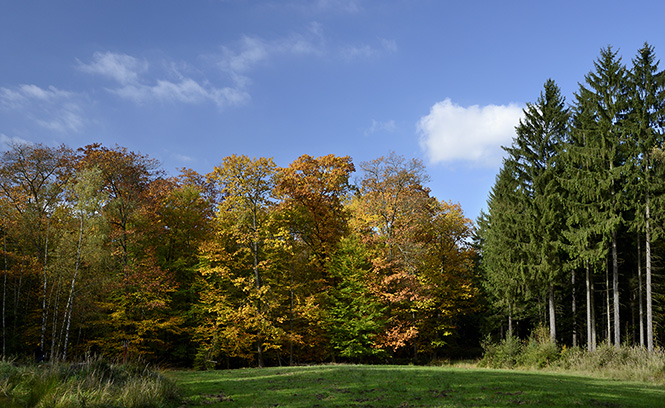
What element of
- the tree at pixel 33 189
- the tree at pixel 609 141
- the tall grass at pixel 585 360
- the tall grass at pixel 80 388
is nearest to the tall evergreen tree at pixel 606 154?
the tree at pixel 609 141

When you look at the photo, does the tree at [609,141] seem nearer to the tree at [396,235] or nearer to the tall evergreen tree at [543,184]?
the tall evergreen tree at [543,184]

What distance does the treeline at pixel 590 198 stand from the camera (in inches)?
993

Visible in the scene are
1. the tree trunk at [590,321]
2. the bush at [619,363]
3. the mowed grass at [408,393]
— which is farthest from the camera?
the tree trunk at [590,321]

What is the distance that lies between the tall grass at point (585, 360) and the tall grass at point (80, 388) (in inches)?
705

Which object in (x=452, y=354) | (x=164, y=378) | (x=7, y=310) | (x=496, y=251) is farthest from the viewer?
(x=452, y=354)

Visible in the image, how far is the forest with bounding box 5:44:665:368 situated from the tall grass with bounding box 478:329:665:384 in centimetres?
146

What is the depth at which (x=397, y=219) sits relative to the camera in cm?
3250

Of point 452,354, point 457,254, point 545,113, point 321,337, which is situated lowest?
point 452,354

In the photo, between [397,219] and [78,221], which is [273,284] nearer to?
[397,219]

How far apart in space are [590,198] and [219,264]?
24480 millimetres

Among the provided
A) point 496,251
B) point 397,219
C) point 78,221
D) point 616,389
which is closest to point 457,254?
Result: point 496,251

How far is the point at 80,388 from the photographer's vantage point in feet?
32.1

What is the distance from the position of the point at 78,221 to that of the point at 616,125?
34588 mm

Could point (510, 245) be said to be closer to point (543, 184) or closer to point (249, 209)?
point (543, 184)
